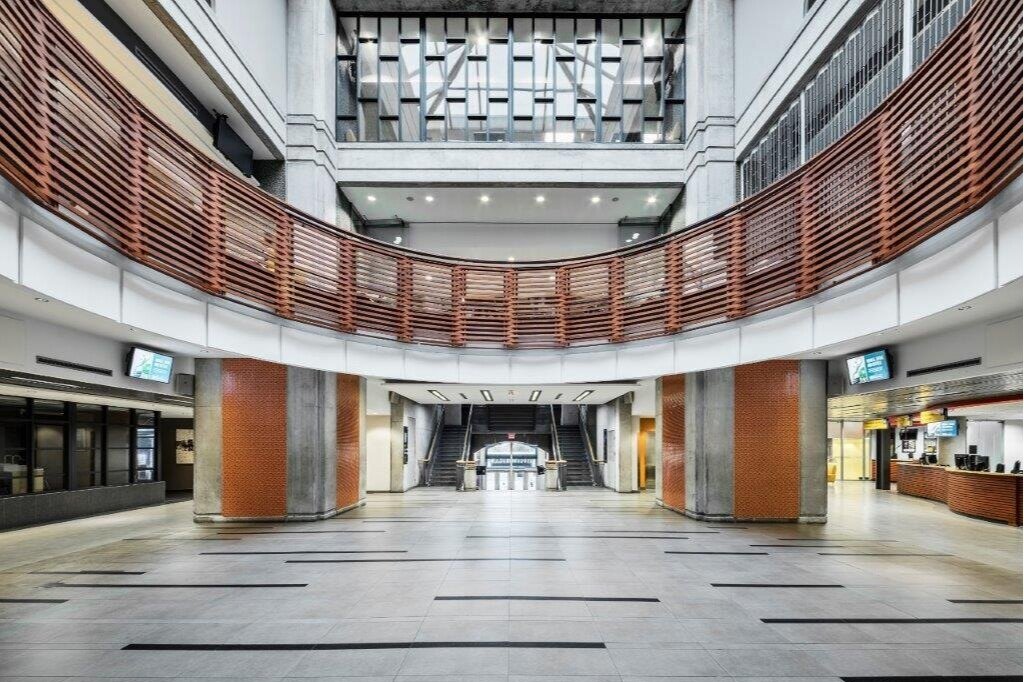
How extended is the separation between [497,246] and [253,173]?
21.4ft

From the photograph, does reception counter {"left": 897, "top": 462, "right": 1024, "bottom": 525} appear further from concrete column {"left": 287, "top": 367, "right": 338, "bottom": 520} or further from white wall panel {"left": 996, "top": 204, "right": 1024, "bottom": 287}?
concrete column {"left": 287, "top": 367, "right": 338, "bottom": 520}

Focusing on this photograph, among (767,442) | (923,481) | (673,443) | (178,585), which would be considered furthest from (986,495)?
(178,585)

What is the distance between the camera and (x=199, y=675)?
459 cm

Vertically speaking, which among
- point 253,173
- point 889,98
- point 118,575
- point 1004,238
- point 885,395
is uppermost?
point 253,173

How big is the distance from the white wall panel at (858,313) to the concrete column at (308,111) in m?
10.4

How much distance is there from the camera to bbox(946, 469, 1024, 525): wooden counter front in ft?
41.9

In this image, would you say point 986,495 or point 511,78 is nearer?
point 986,495

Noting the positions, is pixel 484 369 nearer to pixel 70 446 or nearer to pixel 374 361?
pixel 374 361

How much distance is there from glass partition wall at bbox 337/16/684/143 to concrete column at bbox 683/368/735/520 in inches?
270

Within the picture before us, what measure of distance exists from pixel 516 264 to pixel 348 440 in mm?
5827

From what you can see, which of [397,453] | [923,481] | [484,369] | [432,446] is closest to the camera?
[484,369]

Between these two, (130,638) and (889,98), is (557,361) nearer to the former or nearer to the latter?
(889,98)

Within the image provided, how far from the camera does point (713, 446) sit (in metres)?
12.5

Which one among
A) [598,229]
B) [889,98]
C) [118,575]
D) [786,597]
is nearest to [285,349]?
[118,575]
